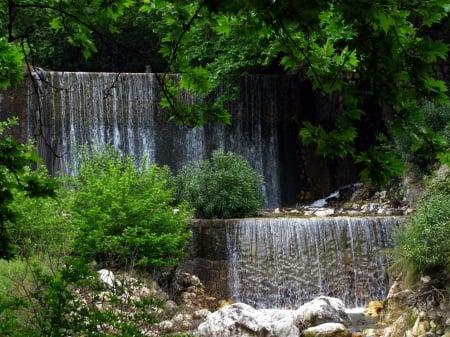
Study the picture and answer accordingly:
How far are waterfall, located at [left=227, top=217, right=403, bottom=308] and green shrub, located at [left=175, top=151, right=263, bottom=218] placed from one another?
106 centimetres

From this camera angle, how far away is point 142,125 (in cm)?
1580

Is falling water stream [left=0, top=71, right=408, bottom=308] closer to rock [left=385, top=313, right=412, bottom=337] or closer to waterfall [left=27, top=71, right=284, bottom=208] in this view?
waterfall [left=27, top=71, right=284, bottom=208]

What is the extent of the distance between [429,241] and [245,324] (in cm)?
235

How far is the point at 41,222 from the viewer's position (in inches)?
358

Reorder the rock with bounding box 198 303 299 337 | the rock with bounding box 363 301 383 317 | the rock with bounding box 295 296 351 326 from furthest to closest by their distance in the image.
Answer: the rock with bounding box 363 301 383 317, the rock with bounding box 295 296 351 326, the rock with bounding box 198 303 299 337

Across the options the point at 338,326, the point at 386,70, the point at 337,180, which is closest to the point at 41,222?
the point at 338,326

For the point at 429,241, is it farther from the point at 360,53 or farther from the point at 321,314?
the point at 360,53

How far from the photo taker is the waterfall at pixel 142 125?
599 inches

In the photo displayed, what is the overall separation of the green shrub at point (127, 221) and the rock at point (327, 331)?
248 cm

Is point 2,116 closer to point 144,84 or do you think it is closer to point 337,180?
point 144,84

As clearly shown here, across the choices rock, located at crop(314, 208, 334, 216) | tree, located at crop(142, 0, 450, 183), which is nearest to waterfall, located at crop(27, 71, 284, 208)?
rock, located at crop(314, 208, 334, 216)

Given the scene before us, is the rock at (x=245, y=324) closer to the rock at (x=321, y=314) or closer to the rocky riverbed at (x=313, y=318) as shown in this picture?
the rocky riverbed at (x=313, y=318)

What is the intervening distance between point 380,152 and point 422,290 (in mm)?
5673

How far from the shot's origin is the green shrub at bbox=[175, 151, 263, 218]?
12.4m
